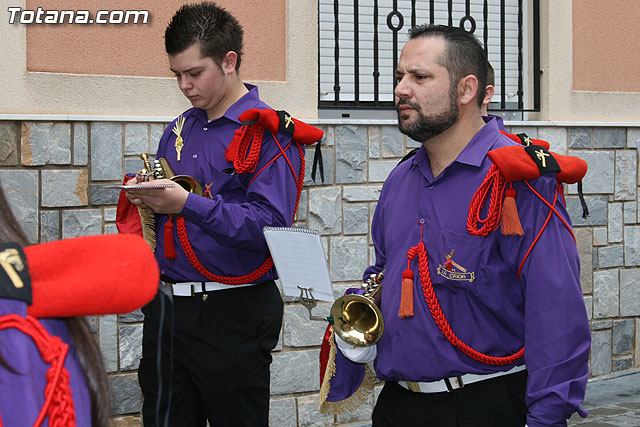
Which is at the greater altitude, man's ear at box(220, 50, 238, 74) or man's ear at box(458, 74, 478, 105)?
man's ear at box(220, 50, 238, 74)

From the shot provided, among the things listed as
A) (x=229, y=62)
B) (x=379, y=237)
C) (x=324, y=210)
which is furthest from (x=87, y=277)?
(x=324, y=210)

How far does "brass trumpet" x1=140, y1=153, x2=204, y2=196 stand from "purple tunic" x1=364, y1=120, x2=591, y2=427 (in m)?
0.99

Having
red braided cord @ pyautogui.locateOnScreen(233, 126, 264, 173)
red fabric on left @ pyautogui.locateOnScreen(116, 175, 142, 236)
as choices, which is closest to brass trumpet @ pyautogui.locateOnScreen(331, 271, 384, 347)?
red braided cord @ pyautogui.locateOnScreen(233, 126, 264, 173)

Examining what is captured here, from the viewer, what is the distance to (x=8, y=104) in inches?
201

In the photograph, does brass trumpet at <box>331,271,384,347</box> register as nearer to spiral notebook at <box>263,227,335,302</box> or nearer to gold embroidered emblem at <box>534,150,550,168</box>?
spiral notebook at <box>263,227,335,302</box>

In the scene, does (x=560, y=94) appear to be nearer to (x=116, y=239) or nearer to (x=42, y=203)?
(x=42, y=203)

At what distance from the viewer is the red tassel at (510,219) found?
259cm

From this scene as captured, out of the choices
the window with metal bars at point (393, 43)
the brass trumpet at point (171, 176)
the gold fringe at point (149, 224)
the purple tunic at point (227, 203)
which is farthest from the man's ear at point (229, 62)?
the window with metal bars at point (393, 43)

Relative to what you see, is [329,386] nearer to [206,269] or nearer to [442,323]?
[442,323]

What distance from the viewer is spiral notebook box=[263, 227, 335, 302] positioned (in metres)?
2.93

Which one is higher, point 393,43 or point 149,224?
point 393,43

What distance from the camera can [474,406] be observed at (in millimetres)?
2719

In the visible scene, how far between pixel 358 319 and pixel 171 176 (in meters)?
1.18

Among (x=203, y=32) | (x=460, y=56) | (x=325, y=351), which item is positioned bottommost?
(x=325, y=351)
